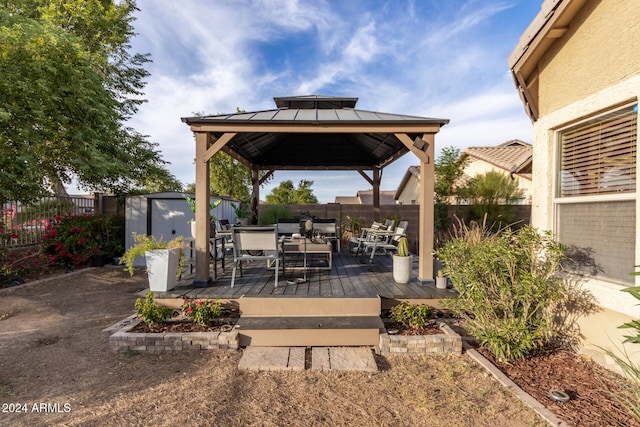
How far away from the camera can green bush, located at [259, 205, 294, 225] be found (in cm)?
966

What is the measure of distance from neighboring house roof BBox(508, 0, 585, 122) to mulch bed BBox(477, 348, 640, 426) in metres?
3.14

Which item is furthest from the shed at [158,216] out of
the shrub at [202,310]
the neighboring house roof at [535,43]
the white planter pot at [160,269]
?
the neighboring house roof at [535,43]

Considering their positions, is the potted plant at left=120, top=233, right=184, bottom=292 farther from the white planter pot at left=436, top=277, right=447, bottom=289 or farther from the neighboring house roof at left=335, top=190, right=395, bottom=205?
the neighboring house roof at left=335, top=190, right=395, bottom=205

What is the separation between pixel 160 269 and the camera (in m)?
3.93

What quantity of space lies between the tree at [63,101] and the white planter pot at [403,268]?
7.51 metres

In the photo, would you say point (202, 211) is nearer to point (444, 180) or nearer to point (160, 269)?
point (160, 269)

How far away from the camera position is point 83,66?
7148 mm

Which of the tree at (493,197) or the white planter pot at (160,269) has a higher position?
the tree at (493,197)

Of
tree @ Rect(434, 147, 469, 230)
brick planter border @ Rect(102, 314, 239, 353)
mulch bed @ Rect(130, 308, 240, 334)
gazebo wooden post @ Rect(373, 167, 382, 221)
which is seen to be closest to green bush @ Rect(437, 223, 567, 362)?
brick planter border @ Rect(102, 314, 239, 353)

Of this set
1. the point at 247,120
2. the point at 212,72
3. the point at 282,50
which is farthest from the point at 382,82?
the point at 247,120

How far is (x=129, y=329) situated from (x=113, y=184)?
7.54 meters

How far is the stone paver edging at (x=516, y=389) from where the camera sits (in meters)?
2.12

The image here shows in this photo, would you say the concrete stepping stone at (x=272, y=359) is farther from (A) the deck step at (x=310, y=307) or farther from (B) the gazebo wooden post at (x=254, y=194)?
(B) the gazebo wooden post at (x=254, y=194)

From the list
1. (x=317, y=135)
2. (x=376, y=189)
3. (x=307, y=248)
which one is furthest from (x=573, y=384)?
A: (x=376, y=189)
